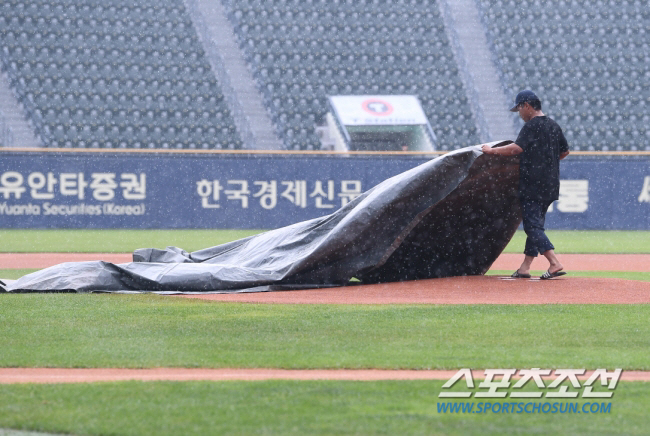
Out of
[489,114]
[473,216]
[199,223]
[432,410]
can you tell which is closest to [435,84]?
[489,114]

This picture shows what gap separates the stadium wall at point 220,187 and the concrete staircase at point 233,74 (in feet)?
11.9

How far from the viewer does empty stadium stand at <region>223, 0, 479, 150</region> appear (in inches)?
993

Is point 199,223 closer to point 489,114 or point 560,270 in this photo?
point 489,114

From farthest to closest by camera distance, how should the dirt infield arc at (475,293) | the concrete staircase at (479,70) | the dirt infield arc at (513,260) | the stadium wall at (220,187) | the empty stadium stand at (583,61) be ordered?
the concrete staircase at (479,70) → the empty stadium stand at (583,61) → the stadium wall at (220,187) → the dirt infield arc at (513,260) → the dirt infield arc at (475,293)

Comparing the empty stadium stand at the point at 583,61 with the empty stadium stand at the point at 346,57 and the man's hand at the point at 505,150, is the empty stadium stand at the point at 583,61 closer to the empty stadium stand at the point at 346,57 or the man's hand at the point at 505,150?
the empty stadium stand at the point at 346,57

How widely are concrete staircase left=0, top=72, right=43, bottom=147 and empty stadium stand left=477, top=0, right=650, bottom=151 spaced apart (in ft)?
44.2

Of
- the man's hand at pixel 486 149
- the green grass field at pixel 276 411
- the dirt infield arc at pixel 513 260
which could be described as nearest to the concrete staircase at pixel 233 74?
the dirt infield arc at pixel 513 260

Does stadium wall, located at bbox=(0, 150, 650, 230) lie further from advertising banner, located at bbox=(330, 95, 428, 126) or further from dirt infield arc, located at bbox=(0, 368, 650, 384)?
dirt infield arc, located at bbox=(0, 368, 650, 384)

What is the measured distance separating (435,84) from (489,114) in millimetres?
A: 1858

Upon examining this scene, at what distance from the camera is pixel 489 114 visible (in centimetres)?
2678

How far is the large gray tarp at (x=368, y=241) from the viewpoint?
7.77 metres

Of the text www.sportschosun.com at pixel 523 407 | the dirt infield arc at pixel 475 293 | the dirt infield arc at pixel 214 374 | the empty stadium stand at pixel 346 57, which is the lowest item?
the text www.sportschosun.com at pixel 523 407

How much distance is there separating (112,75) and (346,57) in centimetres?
680

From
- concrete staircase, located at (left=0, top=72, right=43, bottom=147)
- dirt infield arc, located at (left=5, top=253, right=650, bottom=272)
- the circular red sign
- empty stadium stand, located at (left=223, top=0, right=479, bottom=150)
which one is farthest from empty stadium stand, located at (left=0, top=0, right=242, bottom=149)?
dirt infield arc, located at (left=5, top=253, right=650, bottom=272)
